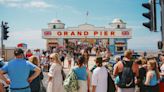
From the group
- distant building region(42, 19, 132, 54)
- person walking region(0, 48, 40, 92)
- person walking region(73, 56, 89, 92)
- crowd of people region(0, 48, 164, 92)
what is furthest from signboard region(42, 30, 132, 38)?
person walking region(0, 48, 40, 92)

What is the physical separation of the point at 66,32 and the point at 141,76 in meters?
61.7

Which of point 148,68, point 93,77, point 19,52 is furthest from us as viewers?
point 148,68

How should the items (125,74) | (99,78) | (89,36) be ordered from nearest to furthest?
(99,78)
(125,74)
(89,36)

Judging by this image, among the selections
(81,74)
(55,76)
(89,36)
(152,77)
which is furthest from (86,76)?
(89,36)

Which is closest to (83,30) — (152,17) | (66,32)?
(66,32)

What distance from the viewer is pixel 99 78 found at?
990 centimetres

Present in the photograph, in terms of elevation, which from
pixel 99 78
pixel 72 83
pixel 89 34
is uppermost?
pixel 89 34

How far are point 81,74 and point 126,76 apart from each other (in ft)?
3.80

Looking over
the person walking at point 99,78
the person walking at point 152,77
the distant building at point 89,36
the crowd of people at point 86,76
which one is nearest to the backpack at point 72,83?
the crowd of people at point 86,76

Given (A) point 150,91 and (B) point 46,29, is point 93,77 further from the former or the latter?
(B) point 46,29

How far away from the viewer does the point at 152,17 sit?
11.7m

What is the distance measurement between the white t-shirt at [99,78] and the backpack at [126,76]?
55 cm

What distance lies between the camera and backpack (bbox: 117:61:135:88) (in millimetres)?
10242

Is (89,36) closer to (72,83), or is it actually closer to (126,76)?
(126,76)
